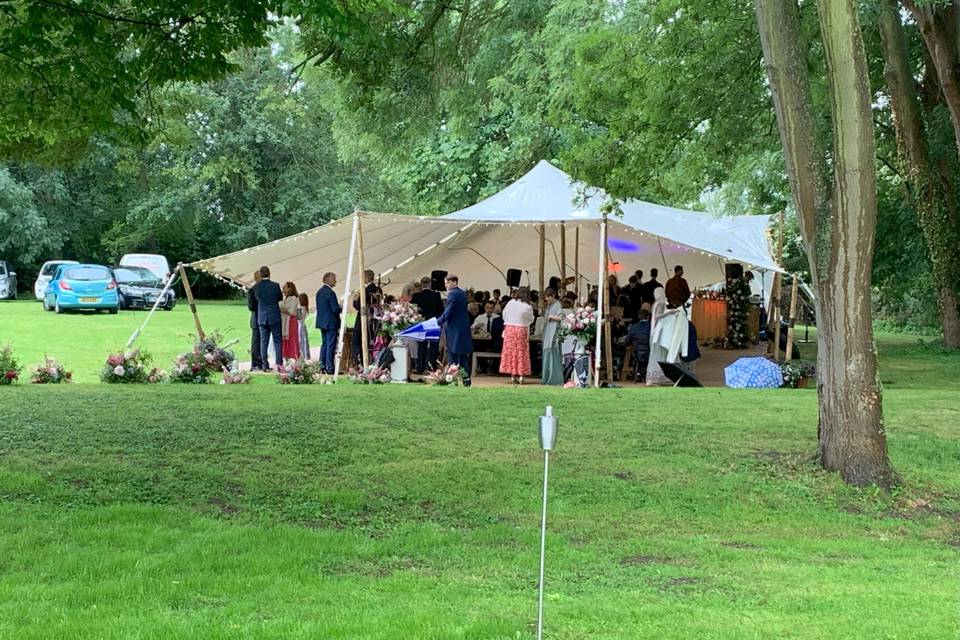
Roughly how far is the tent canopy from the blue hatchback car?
11.2 metres

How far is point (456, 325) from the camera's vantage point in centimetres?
1530

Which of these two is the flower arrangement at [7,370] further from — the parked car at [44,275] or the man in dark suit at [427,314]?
the parked car at [44,275]

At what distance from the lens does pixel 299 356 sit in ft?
59.2

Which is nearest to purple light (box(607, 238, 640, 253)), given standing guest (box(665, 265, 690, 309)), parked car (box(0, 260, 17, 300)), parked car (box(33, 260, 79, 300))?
standing guest (box(665, 265, 690, 309))

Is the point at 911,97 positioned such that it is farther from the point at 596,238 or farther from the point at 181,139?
the point at 181,139

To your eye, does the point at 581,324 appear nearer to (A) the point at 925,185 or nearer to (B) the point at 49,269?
(A) the point at 925,185

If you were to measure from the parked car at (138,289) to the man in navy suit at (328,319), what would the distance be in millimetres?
17144

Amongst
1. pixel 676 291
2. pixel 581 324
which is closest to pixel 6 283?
pixel 676 291

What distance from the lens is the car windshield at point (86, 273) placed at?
30.2 meters

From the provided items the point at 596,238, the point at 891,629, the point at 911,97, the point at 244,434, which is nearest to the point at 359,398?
the point at 244,434

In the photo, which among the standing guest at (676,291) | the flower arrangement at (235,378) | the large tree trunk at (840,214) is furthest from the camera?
the standing guest at (676,291)

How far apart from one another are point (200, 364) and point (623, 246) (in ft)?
35.1

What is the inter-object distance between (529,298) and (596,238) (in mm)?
5548

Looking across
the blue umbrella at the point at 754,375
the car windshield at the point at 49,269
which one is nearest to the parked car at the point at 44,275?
the car windshield at the point at 49,269
